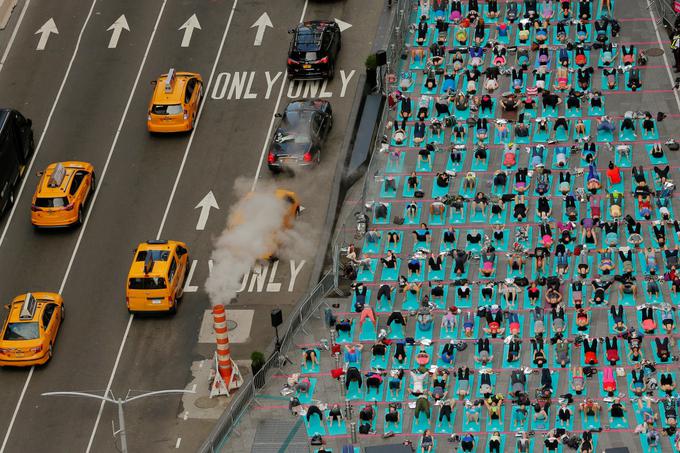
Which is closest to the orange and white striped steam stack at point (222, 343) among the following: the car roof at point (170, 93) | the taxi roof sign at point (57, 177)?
the taxi roof sign at point (57, 177)

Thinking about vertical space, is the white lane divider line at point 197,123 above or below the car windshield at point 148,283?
above

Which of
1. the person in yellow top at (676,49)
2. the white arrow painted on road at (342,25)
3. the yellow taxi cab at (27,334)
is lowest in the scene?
the yellow taxi cab at (27,334)

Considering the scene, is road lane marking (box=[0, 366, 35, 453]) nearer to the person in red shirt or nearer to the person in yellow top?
the person in red shirt

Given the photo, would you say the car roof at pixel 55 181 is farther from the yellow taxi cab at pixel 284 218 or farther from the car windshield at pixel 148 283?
the yellow taxi cab at pixel 284 218

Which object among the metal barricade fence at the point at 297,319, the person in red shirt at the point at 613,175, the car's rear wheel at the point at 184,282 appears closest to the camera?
the metal barricade fence at the point at 297,319

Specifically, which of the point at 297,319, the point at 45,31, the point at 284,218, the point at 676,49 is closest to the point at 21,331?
the point at 297,319

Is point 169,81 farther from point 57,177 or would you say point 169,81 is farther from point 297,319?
point 297,319

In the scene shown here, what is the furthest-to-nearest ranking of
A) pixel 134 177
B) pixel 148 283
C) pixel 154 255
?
pixel 134 177
pixel 154 255
pixel 148 283
